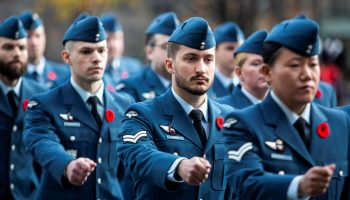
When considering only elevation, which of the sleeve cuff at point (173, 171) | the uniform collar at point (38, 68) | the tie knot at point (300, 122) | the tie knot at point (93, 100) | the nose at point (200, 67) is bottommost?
the sleeve cuff at point (173, 171)

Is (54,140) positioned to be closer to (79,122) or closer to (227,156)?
(79,122)

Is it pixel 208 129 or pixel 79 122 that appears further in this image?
pixel 79 122

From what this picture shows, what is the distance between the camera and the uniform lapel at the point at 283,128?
6531 millimetres

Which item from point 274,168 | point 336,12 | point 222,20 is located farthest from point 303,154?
point 336,12

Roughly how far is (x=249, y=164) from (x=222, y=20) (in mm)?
22038

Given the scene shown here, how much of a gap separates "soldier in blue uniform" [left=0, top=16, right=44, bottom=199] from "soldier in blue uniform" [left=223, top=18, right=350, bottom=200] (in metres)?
4.60

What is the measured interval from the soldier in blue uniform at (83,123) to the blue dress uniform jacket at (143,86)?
7.08ft

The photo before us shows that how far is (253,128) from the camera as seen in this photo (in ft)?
21.7

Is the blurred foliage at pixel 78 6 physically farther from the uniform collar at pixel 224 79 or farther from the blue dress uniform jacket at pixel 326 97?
the blue dress uniform jacket at pixel 326 97

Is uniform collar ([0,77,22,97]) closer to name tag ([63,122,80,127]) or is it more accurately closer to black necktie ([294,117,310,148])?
name tag ([63,122,80,127])

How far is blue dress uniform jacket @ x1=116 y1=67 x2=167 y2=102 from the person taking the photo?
12.1 meters

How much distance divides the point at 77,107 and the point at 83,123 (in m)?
0.19

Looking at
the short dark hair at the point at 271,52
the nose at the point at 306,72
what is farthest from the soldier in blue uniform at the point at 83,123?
the nose at the point at 306,72

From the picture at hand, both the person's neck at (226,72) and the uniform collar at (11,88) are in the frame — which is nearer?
the uniform collar at (11,88)
